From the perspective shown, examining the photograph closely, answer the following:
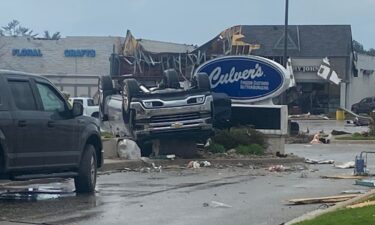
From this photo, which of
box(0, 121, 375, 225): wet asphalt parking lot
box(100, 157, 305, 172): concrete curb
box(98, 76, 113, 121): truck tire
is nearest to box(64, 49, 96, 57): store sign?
box(98, 76, 113, 121): truck tire

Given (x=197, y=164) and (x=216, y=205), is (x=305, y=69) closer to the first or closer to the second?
(x=197, y=164)

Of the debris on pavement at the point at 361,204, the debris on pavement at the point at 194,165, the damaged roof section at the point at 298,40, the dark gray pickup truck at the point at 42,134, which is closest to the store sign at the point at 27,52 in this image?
Result: the damaged roof section at the point at 298,40

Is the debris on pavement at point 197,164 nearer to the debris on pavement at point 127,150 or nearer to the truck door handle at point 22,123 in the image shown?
the debris on pavement at point 127,150

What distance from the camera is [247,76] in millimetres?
26781

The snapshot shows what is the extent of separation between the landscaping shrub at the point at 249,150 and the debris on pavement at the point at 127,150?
3.30 metres

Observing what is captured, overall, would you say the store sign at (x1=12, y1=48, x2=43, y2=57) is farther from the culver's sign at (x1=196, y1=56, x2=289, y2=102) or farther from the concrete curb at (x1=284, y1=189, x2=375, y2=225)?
the concrete curb at (x1=284, y1=189, x2=375, y2=225)

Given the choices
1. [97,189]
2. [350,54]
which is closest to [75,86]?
[350,54]

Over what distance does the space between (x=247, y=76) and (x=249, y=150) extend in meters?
3.08

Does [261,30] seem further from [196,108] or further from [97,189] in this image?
[97,189]

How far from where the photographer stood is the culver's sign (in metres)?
26.5

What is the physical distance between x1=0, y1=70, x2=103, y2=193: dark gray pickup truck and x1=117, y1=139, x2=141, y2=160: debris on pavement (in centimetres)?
688

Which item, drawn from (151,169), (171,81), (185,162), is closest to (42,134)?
(151,169)

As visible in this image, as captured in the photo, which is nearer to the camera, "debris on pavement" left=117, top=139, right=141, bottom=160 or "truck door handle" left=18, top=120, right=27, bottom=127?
"truck door handle" left=18, top=120, right=27, bottom=127

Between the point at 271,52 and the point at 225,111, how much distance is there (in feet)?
146
